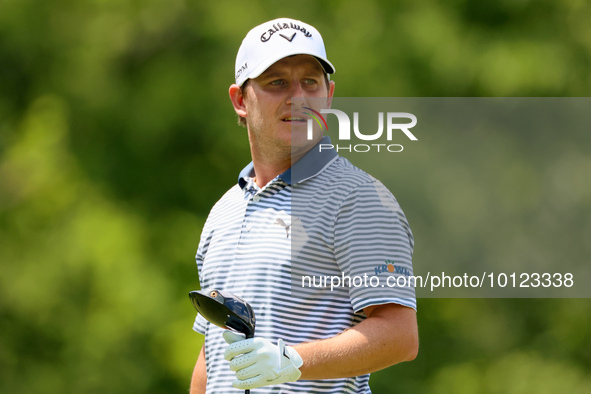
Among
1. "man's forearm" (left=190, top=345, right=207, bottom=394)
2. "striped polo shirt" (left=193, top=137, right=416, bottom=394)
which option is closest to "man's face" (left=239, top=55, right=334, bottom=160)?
"striped polo shirt" (left=193, top=137, right=416, bottom=394)

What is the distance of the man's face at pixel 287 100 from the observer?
116 inches

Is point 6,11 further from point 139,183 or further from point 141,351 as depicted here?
point 141,351

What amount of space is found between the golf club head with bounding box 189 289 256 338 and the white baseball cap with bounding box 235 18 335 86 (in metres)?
0.74

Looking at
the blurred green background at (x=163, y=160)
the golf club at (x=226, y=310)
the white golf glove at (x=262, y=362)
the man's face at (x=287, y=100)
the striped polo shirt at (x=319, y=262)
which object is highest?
the blurred green background at (x=163, y=160)

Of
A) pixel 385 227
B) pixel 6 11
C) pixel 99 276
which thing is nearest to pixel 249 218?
pixel 385 227

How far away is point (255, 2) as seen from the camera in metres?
7.93

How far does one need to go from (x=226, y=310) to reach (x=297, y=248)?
296mm

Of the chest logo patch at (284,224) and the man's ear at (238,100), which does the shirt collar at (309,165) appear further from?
the man's ear at (238,100)

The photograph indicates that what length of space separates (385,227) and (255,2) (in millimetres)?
5547

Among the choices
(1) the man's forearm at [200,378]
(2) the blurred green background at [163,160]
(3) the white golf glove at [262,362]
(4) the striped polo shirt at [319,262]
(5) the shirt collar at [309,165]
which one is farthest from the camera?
(2) the blurred green background at [163,160]

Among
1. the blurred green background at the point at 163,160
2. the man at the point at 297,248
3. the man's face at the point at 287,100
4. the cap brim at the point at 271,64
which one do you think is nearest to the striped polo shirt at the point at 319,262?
the man at the point at 297,248

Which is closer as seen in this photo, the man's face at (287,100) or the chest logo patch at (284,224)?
the chest logo patch at (284,224)

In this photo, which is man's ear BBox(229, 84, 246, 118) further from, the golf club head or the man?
the golf club head

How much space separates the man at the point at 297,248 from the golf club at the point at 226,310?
36 mm
